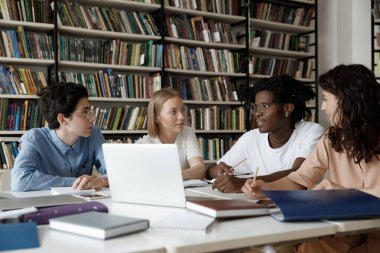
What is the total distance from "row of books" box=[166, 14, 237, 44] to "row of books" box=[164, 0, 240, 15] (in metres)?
0.10

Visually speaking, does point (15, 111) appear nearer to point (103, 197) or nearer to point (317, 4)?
point (103, 197)

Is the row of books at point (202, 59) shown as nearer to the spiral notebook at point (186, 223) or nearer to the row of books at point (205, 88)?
the row of books at point (205, 88)

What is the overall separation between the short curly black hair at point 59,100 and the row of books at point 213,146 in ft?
6.71

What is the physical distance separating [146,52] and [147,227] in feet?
9.57

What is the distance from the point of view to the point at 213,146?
13.7ft

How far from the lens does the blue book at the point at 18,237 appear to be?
2.96ft

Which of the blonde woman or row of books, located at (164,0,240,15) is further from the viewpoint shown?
row of books, located at (164,0,240,15)

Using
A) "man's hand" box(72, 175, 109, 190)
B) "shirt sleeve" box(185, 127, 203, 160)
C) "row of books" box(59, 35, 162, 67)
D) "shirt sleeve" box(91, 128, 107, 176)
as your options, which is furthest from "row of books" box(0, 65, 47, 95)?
"man's hand" box(72, 175, 109, 190)

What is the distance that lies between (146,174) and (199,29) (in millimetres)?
2960

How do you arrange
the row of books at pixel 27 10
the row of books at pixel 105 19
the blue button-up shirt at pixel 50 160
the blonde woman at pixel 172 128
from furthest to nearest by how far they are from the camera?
the row of books at pixel 105 19 < the row of books at pixel 27 10 < the blonde woman at pixel 172 128 < the blue button-up shirt at pixel 50 160

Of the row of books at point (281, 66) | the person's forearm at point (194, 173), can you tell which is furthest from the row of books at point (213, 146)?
the person's forearm at point (194, 173)

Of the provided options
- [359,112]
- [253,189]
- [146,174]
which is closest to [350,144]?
[359,112]

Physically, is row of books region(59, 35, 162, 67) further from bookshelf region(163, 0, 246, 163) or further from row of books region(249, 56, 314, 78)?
row of books region(249, 56, 314, 78)

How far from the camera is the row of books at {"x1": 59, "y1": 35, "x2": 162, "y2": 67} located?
3514mm
